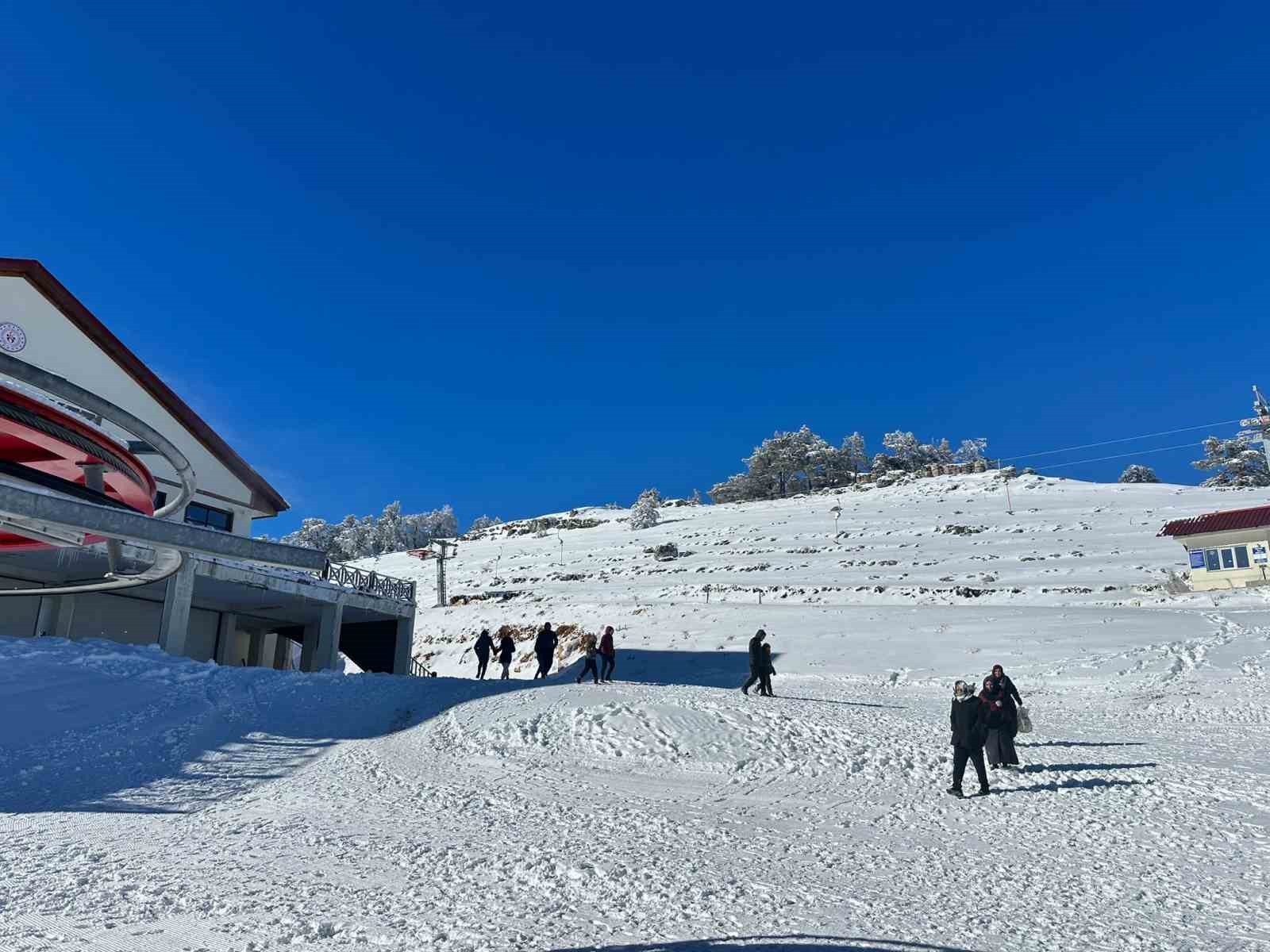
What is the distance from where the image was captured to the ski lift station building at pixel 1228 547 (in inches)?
1394

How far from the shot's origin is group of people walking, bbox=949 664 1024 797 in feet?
35.4

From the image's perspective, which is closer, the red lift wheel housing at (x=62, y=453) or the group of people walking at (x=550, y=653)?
the red lift wheel housing at (x=62, y=453)

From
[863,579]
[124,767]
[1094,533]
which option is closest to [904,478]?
[1094,533]

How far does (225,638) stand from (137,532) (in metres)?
27.3

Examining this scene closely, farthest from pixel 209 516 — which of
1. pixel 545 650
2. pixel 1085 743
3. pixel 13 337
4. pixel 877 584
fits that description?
pixel 877 584

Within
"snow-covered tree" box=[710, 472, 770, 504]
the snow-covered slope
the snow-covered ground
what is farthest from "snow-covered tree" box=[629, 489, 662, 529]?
the snow-covered ground

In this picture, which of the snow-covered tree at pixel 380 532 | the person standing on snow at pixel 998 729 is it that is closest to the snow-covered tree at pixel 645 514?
the snow-covered tree at pixel 380 532

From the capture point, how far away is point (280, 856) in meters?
7.55

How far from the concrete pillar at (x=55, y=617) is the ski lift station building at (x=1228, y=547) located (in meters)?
41.8

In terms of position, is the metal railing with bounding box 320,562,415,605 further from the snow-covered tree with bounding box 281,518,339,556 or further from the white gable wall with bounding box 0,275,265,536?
the snow-covered tree with bounding box 281,518,339,556

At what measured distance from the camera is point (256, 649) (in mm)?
30844

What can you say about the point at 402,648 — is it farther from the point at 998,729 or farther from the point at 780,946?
Result: the point at 780,946

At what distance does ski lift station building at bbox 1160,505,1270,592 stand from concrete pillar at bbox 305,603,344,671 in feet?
115

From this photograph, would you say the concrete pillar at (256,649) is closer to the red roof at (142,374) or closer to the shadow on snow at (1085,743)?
the red roof at (142,374)
